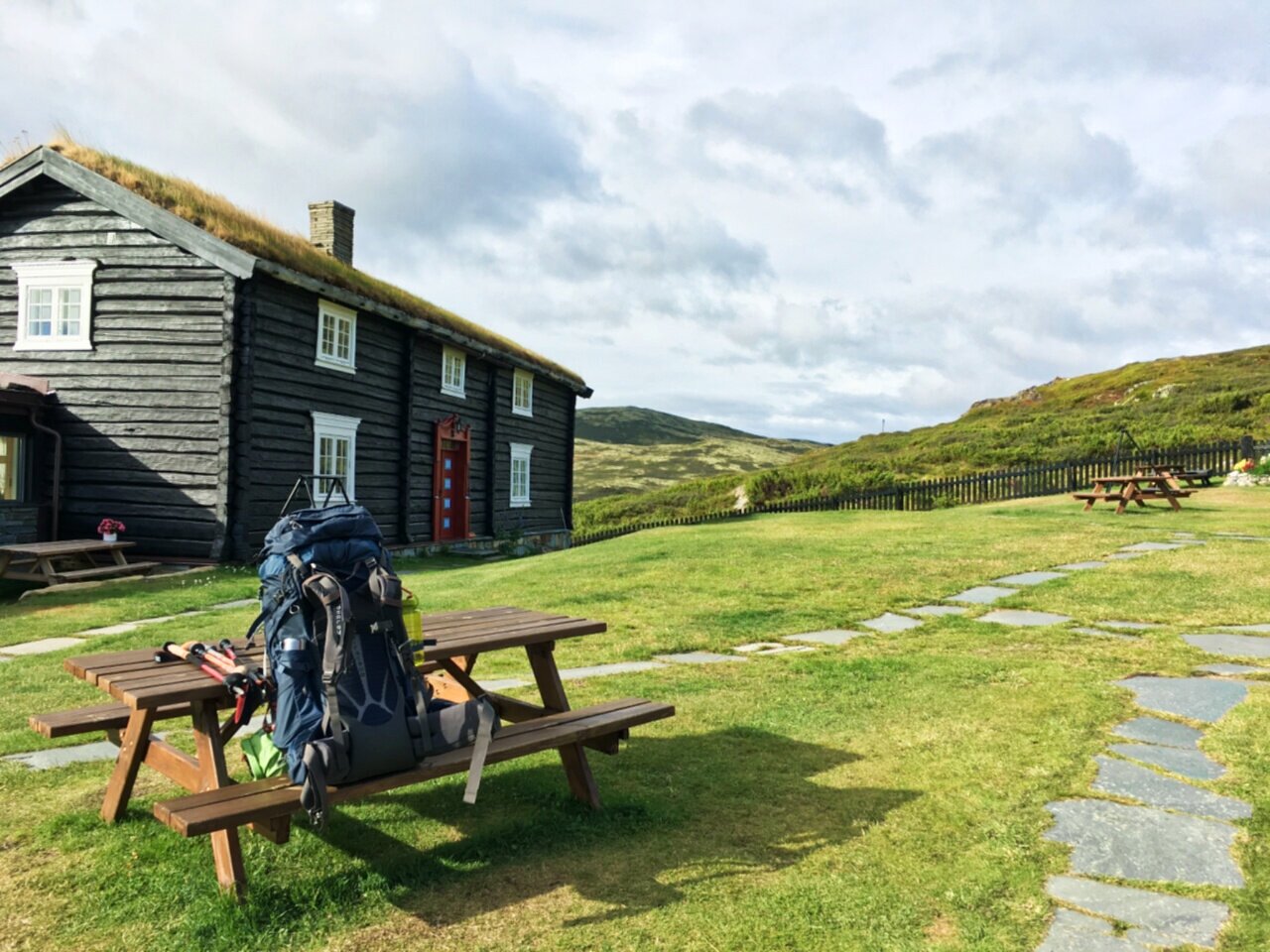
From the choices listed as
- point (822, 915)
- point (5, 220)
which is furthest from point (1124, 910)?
point (5, 220)

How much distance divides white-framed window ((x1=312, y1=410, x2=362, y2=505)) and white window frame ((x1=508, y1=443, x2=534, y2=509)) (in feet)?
22.0

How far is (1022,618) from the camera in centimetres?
805

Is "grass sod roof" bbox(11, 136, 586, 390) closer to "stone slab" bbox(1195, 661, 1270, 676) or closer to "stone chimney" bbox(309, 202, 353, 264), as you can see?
"stone chimney" bbox(309, 202, 353, 264)

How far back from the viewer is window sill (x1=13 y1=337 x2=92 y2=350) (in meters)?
14.3

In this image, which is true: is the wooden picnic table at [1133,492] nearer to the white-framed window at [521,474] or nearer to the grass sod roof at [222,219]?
the white-framed window at [521,474]

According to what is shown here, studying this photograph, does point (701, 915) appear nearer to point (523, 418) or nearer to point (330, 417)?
point (330, 417)

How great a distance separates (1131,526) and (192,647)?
1452 cm

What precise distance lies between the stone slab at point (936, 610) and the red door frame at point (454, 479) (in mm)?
12672

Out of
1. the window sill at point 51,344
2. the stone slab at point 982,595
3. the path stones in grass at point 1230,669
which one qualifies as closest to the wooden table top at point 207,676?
the path stones in grass at point 1230,669

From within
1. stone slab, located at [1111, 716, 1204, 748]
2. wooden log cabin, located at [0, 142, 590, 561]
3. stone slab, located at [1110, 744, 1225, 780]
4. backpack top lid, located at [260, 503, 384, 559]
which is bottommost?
stone slab, located at [1110, 744, 1225, 780]

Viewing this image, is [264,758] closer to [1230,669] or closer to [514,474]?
[1230,669]

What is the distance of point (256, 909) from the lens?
9.64 ft

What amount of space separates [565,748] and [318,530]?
146 cm

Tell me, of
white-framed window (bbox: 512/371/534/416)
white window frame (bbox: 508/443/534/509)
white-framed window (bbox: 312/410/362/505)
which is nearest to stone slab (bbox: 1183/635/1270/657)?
white-framed window (bbox: 312/410/362/505)
